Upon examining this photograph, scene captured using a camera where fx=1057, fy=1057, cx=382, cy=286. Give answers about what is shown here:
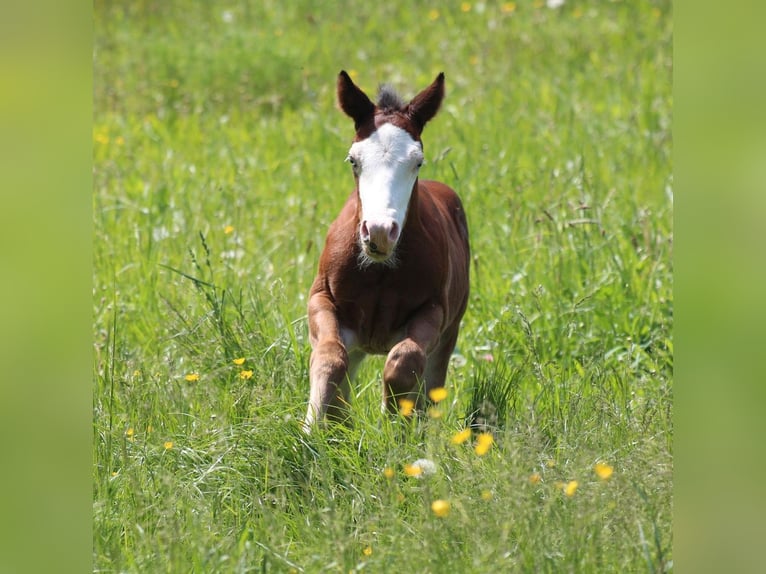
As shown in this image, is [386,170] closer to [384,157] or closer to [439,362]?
[384,157]

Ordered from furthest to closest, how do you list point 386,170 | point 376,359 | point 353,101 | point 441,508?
point 376,359 → point 353,101 → point 386,170 → point 441,508

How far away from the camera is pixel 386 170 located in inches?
160

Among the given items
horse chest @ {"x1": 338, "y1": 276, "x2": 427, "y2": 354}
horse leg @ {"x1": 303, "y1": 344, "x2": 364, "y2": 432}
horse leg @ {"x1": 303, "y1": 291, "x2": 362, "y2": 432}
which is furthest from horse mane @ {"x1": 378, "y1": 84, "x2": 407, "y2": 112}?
horse leg @ {"x1": 303, "y1": 344, "x2": 364, "y2": 432}

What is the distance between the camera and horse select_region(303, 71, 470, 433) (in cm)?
408

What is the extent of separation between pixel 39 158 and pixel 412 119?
2.57 meters

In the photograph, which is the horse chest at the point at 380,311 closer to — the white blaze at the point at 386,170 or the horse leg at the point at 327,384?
the horse leg at the point at 327,384

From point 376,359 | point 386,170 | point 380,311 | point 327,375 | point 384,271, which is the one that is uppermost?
point 386,170

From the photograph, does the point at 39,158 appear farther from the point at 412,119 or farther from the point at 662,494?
the point at 412,119

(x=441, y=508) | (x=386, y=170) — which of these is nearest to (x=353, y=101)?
(x=386, y=170)

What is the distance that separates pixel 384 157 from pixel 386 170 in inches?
2.7

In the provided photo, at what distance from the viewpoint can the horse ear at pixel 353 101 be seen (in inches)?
171

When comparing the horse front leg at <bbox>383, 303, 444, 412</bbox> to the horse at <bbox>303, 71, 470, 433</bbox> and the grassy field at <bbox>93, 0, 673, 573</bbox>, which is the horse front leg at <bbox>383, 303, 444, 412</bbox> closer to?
the horse at <bbox>303, 71, 470, 433</bbox>

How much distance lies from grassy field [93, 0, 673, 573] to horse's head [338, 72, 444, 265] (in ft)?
2.39

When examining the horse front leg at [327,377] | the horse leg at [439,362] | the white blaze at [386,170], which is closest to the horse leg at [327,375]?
the horse front leg at [327,377]
